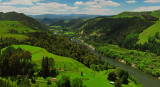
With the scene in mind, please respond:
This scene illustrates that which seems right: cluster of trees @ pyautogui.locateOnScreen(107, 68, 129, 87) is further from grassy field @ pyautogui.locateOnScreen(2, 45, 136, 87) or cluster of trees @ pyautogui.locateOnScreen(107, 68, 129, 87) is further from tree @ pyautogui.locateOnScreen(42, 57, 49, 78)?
tree @ pyautogui.locateOnScreen(42, 57, 49, 78)

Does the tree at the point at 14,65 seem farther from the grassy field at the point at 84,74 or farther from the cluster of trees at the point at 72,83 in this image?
the cluster of trees at the point at 72,83

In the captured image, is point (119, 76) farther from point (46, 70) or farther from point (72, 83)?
point (46, 70)

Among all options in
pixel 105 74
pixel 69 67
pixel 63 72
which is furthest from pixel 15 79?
pixel 105 74

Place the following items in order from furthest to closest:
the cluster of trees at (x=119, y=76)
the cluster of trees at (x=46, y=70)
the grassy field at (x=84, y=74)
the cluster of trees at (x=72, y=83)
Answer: the cluster of trees at (x=46, y=70)
the cluster of trees at (x=119, y=76)
the grassy field at (x=84, y=74)
the cluster of trees at (x=72, y=83)

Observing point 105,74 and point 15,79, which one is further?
point 105,74

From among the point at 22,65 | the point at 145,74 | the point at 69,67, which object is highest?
the point at 22,65

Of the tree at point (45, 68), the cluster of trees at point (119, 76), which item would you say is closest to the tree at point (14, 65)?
the tree at point (45, 68)

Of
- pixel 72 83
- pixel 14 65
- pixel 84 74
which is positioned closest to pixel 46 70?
pixel 14 65

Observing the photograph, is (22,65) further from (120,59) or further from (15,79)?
(120,59)

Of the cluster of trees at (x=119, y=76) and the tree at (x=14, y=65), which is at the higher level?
the tree at (x=14, y=65)

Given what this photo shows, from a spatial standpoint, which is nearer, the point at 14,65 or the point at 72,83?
the point at 72,83

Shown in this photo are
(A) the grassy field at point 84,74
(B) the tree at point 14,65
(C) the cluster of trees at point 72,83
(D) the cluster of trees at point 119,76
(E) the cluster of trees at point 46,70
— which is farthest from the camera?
(E) the cluster of trees at point 46,70
